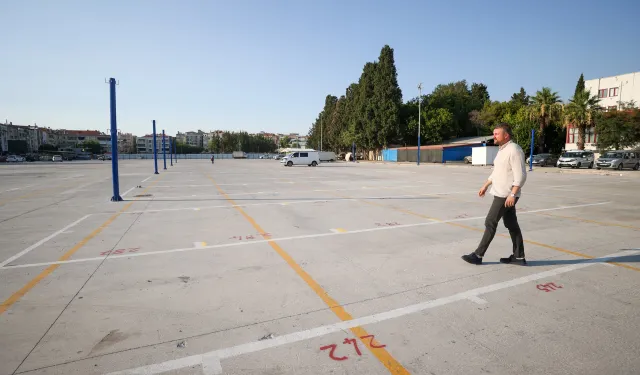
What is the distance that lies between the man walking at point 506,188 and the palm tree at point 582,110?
45.2m

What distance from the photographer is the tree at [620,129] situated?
35.2 meters

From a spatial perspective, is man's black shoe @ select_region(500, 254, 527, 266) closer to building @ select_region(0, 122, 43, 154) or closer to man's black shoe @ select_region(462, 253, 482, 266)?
man's black shoe @ select_region(462, 253, 482, 266)

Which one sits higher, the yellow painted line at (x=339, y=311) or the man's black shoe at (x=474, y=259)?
the man's black shoe at (x=474, y=259)

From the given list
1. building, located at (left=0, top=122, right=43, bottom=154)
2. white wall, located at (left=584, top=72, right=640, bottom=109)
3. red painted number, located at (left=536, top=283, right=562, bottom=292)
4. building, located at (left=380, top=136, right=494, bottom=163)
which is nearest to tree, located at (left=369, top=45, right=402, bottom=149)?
building, located at (left=380, top=136, right=494, bottom=163)

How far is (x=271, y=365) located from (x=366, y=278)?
2031mm

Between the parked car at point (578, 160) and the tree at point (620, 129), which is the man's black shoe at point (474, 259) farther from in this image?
the tree at point (620, 129)

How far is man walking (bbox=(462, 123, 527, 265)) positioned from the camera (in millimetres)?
4469

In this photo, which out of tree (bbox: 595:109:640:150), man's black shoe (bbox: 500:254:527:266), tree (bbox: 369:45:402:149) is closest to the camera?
man's black shoe (bbox: 500:254:527:266)

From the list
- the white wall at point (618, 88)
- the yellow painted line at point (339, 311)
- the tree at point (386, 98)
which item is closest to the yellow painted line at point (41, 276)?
the yellow painted line at point (339, 311)

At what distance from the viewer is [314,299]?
3.77 meters

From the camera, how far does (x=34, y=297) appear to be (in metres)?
3.82

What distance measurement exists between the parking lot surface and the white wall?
4455cm

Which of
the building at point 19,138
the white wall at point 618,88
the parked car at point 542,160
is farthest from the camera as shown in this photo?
the building at point 19,138

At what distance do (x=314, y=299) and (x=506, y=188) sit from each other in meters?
2.94
